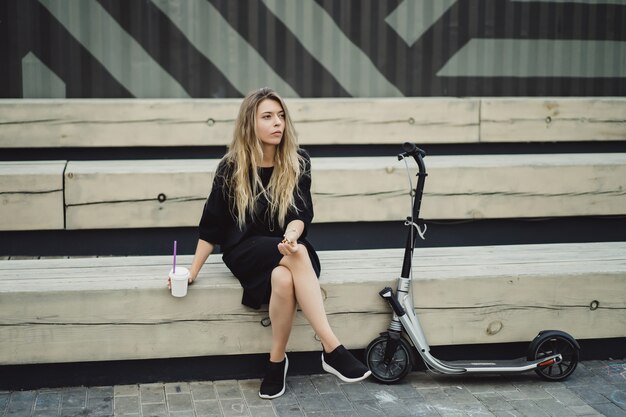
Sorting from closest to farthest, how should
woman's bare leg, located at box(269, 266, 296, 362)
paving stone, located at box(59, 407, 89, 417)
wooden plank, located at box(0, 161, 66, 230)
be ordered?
paving stone, located at box(59, 407, 89, 417)
woman's bare leg, located at box(269, 266, 296, 362)
wooden plank, located at box(0, 161, 66, 230)

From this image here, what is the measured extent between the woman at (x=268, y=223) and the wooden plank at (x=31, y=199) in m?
1.36

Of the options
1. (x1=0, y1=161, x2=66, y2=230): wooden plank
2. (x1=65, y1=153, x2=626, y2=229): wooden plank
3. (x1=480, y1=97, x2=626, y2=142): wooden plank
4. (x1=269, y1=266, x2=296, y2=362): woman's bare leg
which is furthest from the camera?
(x1=480, y1=97, x2=626, y2=142): wooden plank

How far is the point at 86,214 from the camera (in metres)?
5.15

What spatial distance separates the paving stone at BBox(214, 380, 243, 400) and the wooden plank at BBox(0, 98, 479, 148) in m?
2.04

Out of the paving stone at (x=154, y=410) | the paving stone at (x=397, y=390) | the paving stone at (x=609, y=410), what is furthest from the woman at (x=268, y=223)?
the paving stone at (x=609, y=410)

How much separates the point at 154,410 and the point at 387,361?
1.15m

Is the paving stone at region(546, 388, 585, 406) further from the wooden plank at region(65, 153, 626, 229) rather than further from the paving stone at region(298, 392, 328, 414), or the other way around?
Answer: the wooden plank at region(65, 153, 626, 229)

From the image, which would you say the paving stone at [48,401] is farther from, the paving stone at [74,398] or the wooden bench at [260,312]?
the wooden bench at [260,312]

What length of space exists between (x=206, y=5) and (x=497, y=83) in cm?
225

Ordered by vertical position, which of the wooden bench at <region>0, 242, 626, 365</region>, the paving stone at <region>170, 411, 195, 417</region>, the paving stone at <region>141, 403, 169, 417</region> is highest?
the wooden bench at <region>0, 242, 626, 365</region>

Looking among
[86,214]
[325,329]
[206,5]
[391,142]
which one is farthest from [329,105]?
[325,329]

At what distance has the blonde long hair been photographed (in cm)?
414

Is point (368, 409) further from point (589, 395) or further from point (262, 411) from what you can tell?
point (589, 395)

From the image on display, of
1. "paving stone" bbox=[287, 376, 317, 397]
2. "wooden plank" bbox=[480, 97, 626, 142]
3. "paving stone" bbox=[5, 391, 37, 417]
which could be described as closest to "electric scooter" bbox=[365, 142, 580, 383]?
"paving stone" bbox=[287, 376, 317, 397]
